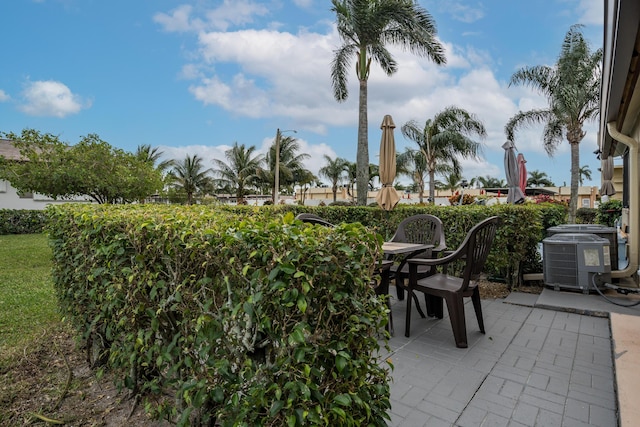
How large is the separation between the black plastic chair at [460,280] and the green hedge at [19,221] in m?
16.0

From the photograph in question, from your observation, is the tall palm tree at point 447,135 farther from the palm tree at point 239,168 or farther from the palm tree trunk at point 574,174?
the palm tree at point 239,168

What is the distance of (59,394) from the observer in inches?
90.6

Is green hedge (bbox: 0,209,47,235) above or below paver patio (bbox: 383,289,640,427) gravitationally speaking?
above

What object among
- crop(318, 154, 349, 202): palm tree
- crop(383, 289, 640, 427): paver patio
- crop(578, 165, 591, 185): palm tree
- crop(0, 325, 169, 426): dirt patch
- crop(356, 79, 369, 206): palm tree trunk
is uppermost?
crop(578, 165, 591, 185): palm tree

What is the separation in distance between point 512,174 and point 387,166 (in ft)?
8.24

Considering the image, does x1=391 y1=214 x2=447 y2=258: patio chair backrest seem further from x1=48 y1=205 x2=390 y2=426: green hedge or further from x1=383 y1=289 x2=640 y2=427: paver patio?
x1=48 y1=205 x2=390 y2=426: green hedge

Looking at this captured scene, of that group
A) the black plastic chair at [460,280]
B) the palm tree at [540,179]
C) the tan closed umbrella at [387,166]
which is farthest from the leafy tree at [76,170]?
the palm tree at [540,179]

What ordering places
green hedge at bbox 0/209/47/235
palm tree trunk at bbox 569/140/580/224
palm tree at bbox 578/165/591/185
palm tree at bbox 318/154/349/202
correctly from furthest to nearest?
palm tree at bbox 578/165/591/185 < palm tree at bbox 318/154/349/202 < palm tree trunk at bbox 569/140/580/224 < green hedge at bbox 0/209/47/235

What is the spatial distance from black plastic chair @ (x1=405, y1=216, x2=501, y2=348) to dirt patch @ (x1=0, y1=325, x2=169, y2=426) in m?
2.27

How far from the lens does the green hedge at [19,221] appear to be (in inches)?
545

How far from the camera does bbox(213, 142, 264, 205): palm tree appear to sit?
28.3 meters

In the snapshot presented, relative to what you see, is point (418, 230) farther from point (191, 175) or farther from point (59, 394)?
point (191, 175)

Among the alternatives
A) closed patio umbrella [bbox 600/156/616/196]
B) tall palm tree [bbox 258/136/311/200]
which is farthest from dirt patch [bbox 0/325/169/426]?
tall palm tree [bbox 258/136/311/200]

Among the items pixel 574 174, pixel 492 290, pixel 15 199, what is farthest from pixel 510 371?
pixel 15 199
